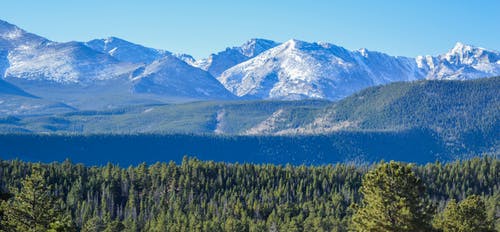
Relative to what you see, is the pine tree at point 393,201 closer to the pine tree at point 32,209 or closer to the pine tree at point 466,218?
the pine tree at point 466,218

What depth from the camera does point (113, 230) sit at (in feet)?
493

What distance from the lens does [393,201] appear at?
57625 millimetres

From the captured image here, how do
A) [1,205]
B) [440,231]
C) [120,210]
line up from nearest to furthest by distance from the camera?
[1,205] → [440,231] → [120,210]

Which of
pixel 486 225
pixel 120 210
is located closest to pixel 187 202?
pixel 120 210

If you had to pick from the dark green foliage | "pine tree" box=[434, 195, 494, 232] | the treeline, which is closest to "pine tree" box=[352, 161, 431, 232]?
the treeline

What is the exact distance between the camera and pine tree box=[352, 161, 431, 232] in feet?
187

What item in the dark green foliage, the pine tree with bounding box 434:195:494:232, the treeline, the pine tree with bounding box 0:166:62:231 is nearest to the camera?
the dark green foliage

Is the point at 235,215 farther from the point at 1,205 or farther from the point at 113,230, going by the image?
the point at 1,205

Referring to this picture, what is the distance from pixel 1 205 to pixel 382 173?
2634 cm

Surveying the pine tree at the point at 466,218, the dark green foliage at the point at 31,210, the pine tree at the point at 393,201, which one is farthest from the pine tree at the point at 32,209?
the pine tree at the point at 466,218

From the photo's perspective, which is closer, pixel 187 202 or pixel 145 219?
pixel 145 219

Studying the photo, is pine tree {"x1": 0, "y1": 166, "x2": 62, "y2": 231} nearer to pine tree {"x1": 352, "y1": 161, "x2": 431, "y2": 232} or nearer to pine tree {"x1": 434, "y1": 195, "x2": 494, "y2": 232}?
pine tree {"x1": 352, "y1": 161, "x2": 431, "y2": 232}

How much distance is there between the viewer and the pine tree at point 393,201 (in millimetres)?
57000

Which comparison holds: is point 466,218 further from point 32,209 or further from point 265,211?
point 265,211
